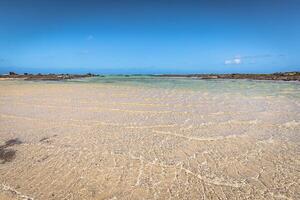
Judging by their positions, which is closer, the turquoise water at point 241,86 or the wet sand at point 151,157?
the wet sand at point 151,157

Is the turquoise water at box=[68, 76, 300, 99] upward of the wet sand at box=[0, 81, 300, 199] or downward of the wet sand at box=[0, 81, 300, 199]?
downward

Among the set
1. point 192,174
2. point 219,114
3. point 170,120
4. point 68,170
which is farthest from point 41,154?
point 219,114

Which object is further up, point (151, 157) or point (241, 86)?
point (151, 157)

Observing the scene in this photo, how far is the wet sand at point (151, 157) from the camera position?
15.6 feet

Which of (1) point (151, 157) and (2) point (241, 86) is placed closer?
(1) point (151, 157)

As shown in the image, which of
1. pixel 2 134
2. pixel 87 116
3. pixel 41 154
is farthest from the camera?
pixel 87 116

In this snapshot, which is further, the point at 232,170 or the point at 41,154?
the point at 41,154

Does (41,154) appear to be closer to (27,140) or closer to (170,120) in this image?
(27,140)

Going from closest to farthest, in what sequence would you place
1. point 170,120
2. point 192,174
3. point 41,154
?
point 192,174, point 41,154, point 170,120

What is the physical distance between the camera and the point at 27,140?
765 cm

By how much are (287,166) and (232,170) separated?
144 centimetres

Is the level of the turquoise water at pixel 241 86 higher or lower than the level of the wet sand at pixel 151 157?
lower

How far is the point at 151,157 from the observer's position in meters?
6.34

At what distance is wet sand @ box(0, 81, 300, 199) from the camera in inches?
187
